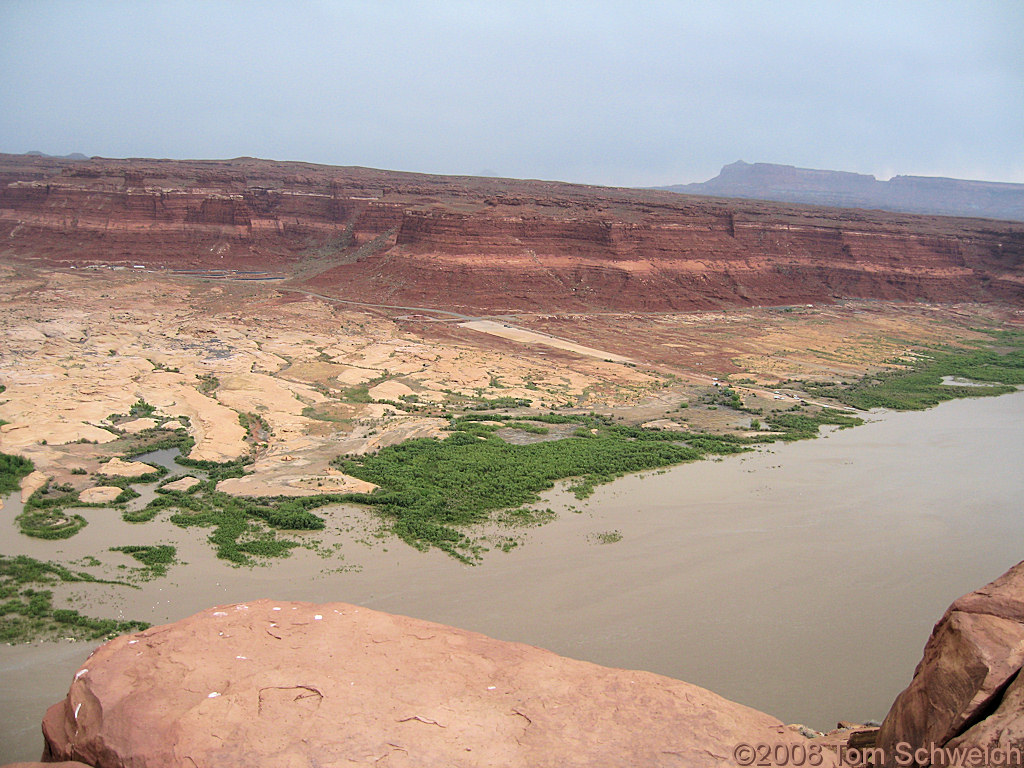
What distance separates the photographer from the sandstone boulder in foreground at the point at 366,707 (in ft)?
18.5

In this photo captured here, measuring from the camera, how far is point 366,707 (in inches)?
244

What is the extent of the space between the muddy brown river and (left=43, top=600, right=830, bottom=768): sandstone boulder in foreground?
7.78 ft

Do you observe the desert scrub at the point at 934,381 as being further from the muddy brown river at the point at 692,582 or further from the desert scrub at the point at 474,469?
the desert scrub at the point at 474,469

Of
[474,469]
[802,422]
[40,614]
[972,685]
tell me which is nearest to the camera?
[972,685]

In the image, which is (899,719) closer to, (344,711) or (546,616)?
(344,711)

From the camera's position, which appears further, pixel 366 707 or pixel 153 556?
pixel 153 556

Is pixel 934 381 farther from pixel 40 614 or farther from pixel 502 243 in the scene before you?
pixel 40 614

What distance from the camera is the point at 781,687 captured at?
9367 mm

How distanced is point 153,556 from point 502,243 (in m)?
37.7

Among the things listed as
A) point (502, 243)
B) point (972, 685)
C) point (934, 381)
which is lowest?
point (934, 381)

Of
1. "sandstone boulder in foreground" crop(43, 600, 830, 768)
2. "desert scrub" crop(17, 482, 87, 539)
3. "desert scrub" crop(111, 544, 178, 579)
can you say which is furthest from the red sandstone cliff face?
"sandstone boulder in foreground" crop(43, 600, 830, 768)

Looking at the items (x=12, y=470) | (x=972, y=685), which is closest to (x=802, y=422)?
(x=972, y=685)

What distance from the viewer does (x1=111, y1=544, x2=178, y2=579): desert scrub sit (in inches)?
452

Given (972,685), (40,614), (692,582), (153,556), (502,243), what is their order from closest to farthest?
(972,685)
(40,614)
(153,556)
(692,582)
(502,243)
